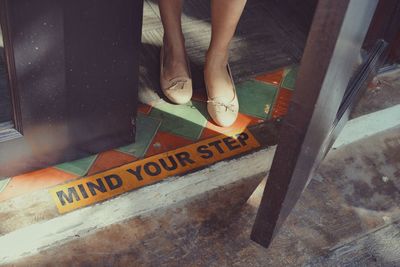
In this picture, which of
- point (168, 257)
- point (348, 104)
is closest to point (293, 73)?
point (348, 104)

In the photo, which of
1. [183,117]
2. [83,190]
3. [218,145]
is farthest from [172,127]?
[83,190]

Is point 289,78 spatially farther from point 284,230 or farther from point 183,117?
point 284,230

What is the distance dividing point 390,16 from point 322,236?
36.5 inches

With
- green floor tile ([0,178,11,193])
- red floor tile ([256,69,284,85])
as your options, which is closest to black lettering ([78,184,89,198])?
green floor tile ([0,178,11,193])

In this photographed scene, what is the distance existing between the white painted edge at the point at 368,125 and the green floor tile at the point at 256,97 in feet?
0.97

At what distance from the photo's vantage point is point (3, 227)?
163cm

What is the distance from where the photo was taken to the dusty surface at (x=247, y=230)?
1.67 meters

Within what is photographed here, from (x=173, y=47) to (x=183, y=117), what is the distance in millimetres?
271

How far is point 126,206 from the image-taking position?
1754 millimetres

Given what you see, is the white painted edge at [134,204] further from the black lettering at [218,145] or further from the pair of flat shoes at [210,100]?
the pair of flat shoes at [210,100]

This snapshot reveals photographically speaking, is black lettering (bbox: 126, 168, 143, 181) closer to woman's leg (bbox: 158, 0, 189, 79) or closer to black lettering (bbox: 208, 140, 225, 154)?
black lettering (bbox: 208, 140, 225, 154)

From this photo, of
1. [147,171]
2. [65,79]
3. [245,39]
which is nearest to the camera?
[65,79]

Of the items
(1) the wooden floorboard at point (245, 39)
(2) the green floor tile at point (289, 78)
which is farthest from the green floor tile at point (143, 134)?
(2) the green floor tile at point (289, 78)

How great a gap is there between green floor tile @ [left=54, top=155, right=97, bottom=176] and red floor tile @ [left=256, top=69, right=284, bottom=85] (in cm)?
81
